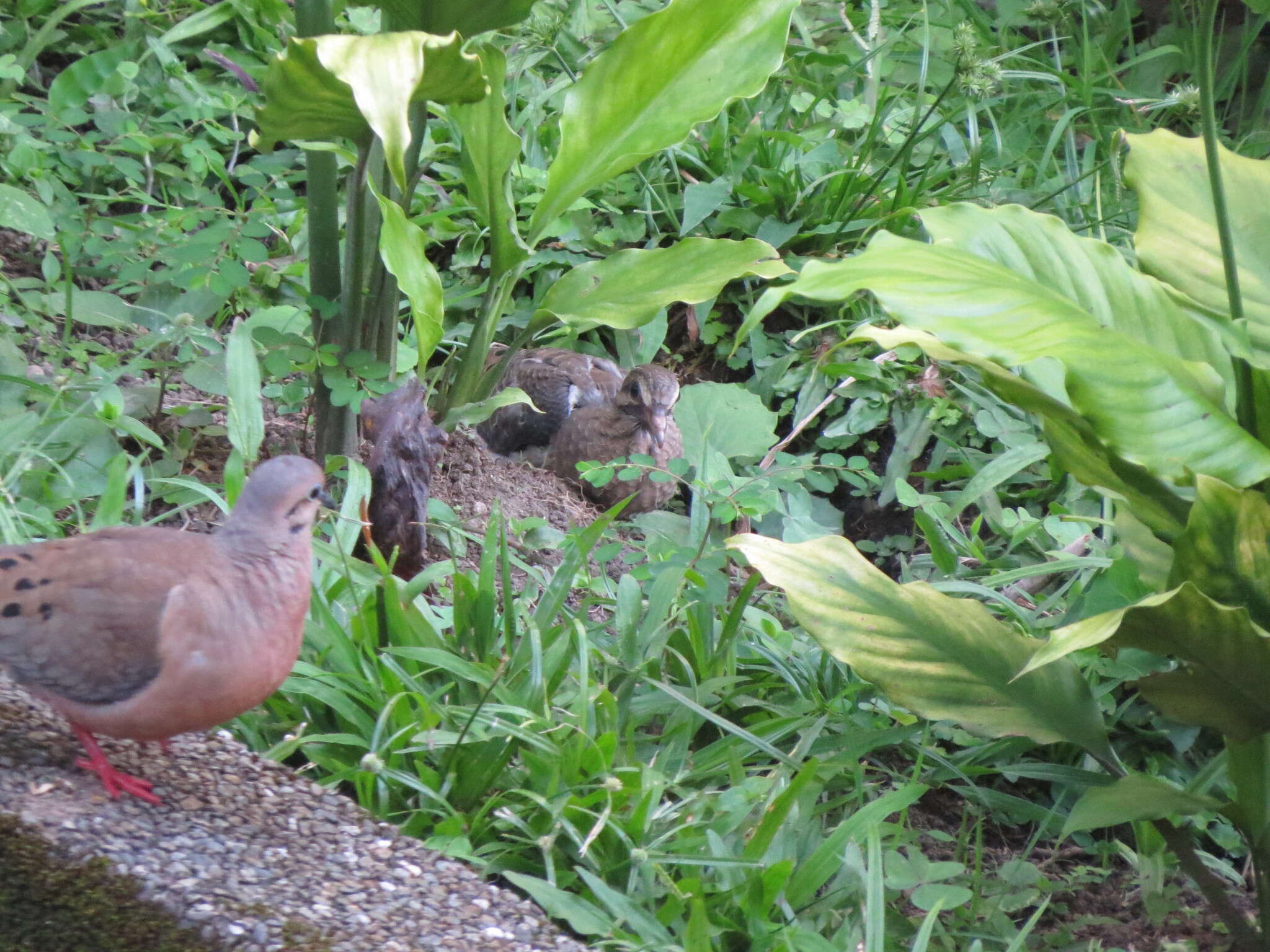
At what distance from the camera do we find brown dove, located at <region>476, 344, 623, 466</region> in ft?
15.5

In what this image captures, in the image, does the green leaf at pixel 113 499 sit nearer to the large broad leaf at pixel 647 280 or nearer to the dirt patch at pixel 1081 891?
the large broad leaf at pixel 647 280

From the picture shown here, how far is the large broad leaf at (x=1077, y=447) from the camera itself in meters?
2.20

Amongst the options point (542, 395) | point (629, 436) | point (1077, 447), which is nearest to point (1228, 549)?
point (1077, 447)

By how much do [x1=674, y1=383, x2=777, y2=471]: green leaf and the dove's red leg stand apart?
2.17 m

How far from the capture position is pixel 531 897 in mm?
2219

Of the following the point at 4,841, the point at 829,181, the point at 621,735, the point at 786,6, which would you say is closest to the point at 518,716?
the point at 621,735

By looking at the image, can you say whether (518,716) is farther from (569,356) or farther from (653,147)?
(569,356)

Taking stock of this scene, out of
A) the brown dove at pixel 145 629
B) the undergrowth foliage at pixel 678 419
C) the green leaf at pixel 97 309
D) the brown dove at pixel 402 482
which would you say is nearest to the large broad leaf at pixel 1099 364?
the undergrowth foliage at pixel 678 419

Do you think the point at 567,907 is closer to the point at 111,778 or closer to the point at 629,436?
the point at 111,778

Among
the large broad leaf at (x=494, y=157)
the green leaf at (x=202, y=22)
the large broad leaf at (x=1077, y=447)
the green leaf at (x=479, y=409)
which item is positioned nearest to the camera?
the large broad leaf at (x=1077, y=447)

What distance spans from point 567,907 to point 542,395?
281 cm

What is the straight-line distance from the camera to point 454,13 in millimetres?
3195

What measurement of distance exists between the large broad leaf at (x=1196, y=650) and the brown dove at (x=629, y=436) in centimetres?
221

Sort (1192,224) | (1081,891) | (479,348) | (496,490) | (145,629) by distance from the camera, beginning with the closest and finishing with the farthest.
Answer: (145,629), (1192,224), (1081,891), (479,348), (496,490)
